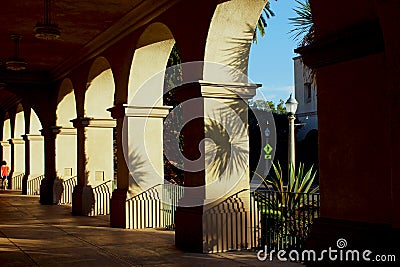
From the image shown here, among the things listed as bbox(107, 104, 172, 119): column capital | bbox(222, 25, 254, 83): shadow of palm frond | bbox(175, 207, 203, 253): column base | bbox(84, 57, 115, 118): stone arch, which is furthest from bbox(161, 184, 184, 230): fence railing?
bbox(84, 57, 115, 118): stone arch

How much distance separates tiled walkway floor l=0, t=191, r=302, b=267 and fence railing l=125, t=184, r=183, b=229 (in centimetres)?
47

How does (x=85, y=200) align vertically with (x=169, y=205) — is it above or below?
below

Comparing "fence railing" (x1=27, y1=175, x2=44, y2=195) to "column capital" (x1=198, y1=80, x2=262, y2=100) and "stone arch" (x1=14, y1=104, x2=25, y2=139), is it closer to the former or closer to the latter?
"stone arch" (x1=14, y1=104, x2=25, y2=139)

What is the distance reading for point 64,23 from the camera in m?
12.0

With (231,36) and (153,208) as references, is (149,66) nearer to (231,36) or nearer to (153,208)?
(153,208)

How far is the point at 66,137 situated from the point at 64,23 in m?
7.31

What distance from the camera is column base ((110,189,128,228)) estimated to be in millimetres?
12045

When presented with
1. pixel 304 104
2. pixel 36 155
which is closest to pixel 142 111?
pixel 36 155

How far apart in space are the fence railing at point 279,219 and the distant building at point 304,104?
22978 millimetres

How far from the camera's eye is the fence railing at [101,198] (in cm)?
1516

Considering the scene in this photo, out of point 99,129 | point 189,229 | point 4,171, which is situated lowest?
point 189,229

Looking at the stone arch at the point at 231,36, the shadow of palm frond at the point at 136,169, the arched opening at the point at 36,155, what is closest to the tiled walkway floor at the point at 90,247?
the shadow of palm frond at the point at 136,169

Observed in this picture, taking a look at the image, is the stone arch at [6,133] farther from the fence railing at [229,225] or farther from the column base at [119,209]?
the fence railing at [229,225]

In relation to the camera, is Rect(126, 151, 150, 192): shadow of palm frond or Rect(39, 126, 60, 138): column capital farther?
Rect(39, 126, 60, 138): column capital
